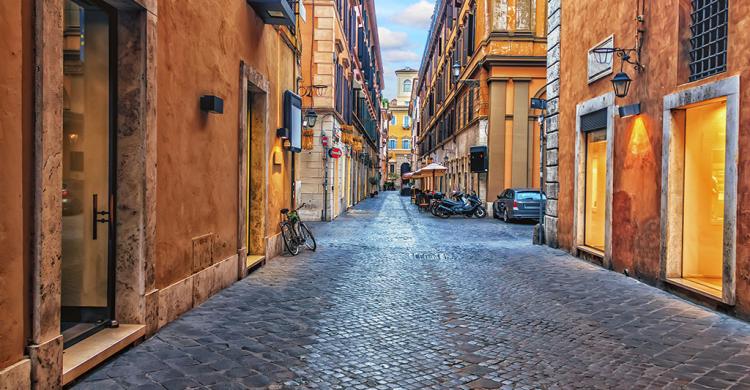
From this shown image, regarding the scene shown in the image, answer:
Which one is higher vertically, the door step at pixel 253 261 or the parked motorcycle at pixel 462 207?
the parked motorcycle at pixel 462 207

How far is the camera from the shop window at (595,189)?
10492 millimetres

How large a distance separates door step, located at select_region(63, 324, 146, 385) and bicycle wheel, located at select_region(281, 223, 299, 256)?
5.99 metres

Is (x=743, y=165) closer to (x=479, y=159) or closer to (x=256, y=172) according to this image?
(x=256, y=172)

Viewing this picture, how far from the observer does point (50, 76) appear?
368 centimetres

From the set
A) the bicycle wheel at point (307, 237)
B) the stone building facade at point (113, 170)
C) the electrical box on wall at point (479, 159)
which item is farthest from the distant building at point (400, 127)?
the stone building facade at point (113, 170)

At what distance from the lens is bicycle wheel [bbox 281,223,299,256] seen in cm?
1100

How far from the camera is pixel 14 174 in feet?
11.2

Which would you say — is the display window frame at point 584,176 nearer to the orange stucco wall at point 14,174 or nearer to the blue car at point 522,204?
the blue car at point 522,204

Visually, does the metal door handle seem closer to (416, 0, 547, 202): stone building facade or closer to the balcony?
the balcony

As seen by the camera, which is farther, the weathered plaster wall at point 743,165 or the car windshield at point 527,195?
the car windshield at point 527,195

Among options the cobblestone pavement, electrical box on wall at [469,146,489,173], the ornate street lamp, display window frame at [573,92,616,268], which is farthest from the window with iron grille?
electrical box on wall at [469,146,489,173]

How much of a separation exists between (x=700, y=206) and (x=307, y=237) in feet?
24.1

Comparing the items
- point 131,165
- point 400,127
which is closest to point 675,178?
point 131,165

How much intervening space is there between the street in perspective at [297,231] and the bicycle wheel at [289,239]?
0.14 feet
